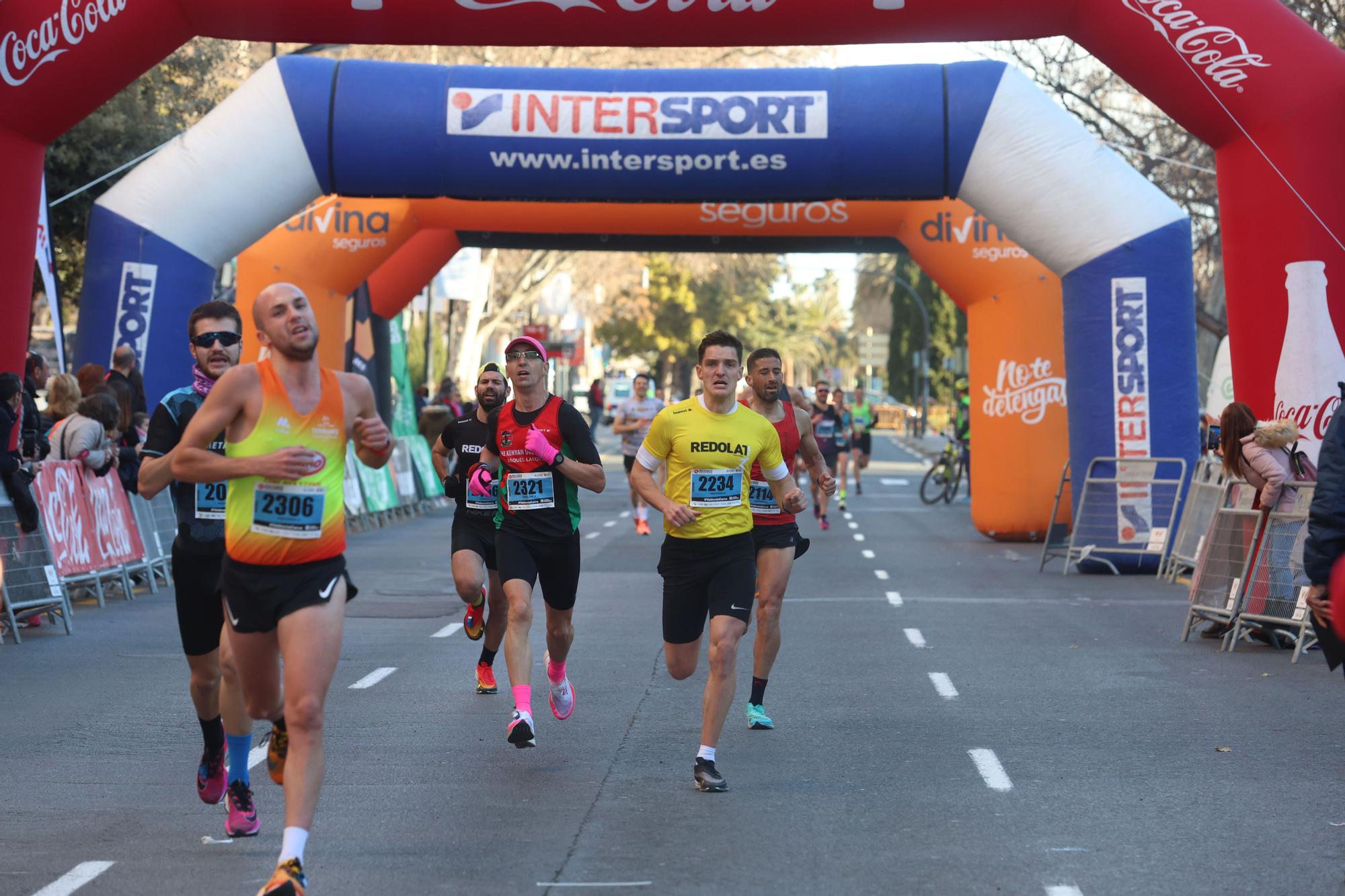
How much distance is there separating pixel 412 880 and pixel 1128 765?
3.44 meters

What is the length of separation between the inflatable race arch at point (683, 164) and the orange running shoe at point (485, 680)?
7921mm

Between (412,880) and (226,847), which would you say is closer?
(412,880)

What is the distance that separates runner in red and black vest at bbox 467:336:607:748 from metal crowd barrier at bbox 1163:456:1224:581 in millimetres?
8323

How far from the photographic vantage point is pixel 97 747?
26.2 ft

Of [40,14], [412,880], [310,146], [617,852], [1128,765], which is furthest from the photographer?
[310,146]

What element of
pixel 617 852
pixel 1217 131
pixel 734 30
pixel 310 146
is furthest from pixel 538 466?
pixel 310 146

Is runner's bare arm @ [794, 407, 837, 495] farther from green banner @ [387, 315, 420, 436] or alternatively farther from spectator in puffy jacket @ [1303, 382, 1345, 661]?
green banner @ [387, 315, 420, 436]

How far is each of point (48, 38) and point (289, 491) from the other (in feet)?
26.0

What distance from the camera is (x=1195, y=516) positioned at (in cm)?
1609

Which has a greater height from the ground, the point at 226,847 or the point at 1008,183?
the point at 1008,183

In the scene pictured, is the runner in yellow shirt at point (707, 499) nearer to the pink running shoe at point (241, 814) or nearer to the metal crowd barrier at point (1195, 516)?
A: the pink running shoe at point (241, 814)

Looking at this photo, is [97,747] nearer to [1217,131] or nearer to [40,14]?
[40,14]

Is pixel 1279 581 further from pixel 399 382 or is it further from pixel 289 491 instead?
pixel 399 382

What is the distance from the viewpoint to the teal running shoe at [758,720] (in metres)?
8.60
